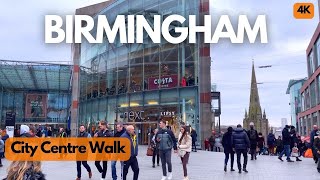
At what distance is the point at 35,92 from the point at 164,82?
117ft

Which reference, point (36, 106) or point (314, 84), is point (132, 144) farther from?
point (36, 106)

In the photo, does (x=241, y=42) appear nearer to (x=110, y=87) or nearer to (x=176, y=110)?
(x=176, y=110)

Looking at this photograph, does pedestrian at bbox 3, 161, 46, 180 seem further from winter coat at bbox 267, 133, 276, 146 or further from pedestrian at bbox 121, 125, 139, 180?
winter coat at bbox 267, 133, 276, 146

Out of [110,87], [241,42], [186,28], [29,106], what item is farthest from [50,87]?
[241,42]

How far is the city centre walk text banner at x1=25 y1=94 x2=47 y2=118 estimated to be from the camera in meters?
55.9

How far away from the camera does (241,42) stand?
18453 mm

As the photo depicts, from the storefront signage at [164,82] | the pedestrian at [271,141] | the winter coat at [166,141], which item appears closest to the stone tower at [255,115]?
the storefront signage at [164,82]

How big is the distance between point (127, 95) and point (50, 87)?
29.3 metres

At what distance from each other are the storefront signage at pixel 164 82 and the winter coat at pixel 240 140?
19.2 meters

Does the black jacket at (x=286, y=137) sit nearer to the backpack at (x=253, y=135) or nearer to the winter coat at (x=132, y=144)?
the backpack at (x=253, y=135)

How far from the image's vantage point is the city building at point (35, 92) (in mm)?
48625

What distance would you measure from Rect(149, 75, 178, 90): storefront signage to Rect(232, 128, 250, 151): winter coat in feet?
63.1

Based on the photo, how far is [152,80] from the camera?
1345 inches

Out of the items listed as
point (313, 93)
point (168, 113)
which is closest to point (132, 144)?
point (168, 113)
